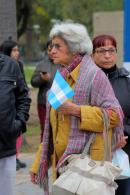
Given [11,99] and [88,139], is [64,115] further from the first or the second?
[11,99]

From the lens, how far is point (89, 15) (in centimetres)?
4241

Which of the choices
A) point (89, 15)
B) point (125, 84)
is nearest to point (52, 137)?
point (125, 84)

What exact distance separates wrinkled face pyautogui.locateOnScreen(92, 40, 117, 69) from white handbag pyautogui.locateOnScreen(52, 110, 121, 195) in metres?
1.06

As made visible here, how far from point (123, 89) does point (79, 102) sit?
818mm

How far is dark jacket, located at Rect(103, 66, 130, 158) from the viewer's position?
470 centimetres

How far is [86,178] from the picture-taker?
12.6ft

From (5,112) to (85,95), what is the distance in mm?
891

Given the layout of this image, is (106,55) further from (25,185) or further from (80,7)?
(80,7)

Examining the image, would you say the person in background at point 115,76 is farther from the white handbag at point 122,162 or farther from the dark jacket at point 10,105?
the dark jacket at point 10,105

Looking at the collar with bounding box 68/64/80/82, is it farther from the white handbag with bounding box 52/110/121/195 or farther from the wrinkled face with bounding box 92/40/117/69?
the wrinkled face with bounding box 92/40/117/69

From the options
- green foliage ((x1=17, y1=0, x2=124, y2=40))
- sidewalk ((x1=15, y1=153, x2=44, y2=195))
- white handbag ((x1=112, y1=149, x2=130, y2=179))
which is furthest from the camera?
green foliage ((x1=17, y1=0, x2=124, y2=40))

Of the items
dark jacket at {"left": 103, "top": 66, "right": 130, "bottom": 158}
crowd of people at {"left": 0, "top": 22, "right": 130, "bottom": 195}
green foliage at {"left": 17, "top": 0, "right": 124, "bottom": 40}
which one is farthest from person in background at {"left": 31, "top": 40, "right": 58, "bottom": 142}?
green foliage at {"left": 17, "top": 0, "right": 124, "bottom": 40}

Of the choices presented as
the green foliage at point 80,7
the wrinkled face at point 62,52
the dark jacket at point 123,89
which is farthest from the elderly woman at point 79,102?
the green foliage at point 80,7

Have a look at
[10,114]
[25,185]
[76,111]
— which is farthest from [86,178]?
[25,185]
